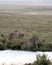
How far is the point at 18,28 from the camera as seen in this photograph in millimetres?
29391

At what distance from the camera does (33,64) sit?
16.0m

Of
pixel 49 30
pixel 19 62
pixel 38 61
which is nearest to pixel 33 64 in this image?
pixel 38 61

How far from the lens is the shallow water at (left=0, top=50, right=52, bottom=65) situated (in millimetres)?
17422

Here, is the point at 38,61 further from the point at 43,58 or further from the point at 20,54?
the point at 20,54

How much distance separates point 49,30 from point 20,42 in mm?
7089

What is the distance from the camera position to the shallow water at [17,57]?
57.2 ft

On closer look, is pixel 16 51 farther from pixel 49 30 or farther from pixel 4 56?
pixel 49 30

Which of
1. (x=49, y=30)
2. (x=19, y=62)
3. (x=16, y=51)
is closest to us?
(x=19, y=62)

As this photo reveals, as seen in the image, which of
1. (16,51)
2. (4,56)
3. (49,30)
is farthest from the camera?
(49,30)

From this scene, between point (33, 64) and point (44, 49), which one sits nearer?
point (33, 64)

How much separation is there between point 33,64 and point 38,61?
0.93ft

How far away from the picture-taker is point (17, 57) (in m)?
18.7

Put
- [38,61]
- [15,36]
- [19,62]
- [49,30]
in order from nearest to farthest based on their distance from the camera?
[38,61] → [19,62] → [15,36] → [49,30]

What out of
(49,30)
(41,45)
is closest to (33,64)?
(41,45)
